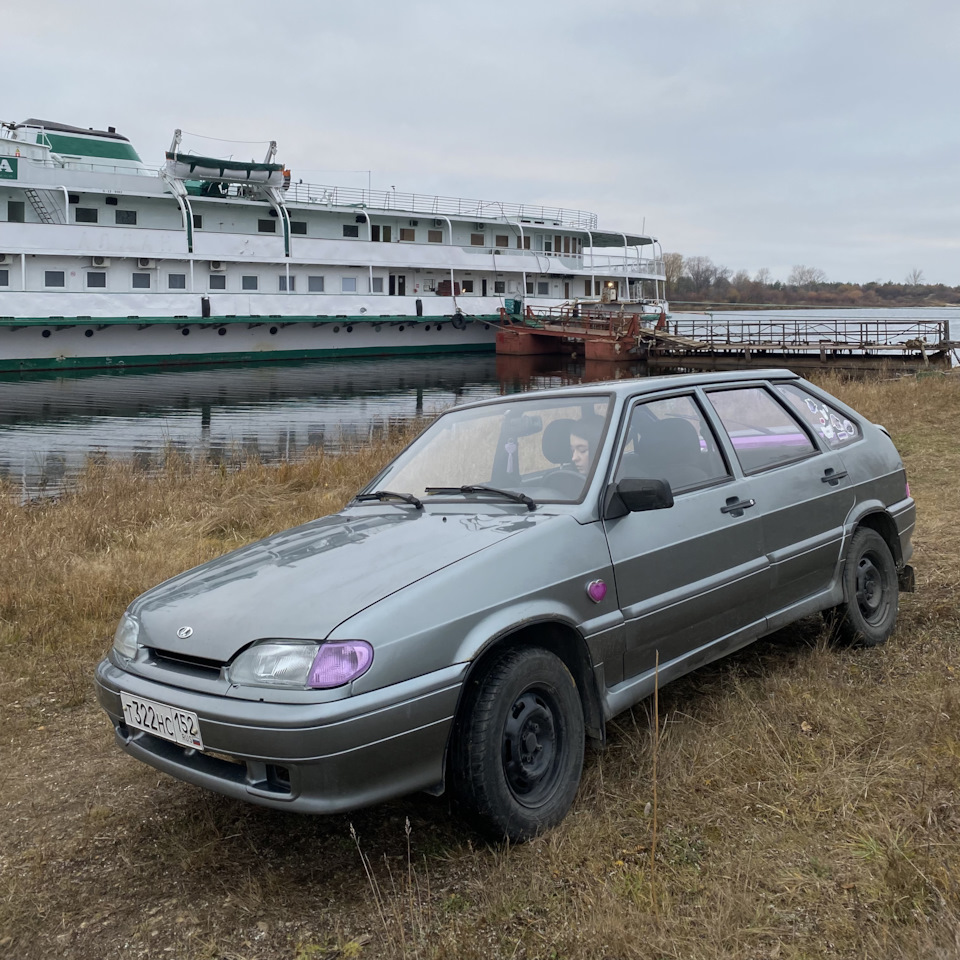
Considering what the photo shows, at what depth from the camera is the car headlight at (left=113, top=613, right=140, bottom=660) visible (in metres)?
3.04

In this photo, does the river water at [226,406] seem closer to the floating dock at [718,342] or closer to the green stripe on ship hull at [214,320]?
the floating dock at [718,342]

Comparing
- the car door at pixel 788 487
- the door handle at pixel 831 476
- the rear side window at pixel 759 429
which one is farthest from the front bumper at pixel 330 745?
the door handle at pixel 831 476

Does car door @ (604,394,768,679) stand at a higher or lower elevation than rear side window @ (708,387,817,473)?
lower

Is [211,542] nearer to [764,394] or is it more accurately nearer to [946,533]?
[764,394]

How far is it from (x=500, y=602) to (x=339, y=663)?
55 centimetres

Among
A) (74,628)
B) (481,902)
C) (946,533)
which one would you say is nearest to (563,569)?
(481,902)

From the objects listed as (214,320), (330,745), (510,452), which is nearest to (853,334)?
(214,320)

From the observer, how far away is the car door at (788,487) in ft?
13.0

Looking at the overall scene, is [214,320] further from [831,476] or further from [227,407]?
[831,476]

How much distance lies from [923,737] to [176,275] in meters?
36.1

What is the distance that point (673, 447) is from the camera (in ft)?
12.5

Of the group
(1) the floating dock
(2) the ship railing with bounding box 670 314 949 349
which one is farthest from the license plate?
(2) the ship railing with bounding box 670 314 949 349

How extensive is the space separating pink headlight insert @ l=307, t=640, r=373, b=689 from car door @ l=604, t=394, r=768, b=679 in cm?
107

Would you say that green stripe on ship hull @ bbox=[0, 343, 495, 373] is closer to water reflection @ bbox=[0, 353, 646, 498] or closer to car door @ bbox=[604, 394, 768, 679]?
water reflection @ bbox=[0, 353, 646, 498]
